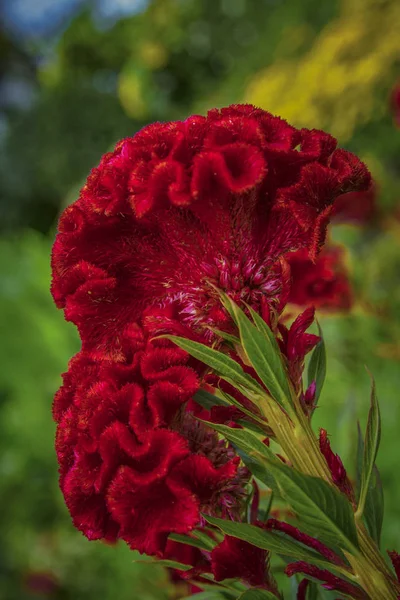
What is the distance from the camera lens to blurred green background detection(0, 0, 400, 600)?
2389 millimetres

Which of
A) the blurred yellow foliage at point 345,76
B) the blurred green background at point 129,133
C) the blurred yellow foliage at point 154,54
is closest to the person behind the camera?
the blurred green background at point 129,133

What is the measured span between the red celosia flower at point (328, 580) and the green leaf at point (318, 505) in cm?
6

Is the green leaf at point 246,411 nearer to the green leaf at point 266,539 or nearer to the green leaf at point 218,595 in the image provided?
the green leaf at point 266,539

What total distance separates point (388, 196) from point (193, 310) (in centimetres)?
390

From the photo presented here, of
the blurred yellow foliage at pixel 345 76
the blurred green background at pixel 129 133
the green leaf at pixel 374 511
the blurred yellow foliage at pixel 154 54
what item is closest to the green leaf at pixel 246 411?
the green leaf at pixel 374 511

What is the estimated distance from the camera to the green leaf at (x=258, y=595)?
586mm

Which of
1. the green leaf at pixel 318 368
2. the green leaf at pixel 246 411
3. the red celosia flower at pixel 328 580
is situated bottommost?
the red celosia flower at pixel 328 580

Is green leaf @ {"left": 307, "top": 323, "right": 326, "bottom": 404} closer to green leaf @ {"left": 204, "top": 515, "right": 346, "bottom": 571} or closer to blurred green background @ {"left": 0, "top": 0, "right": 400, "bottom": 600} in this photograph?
green leaf @ {"left": 204, "top": 515, "right": 346, "bottom": 571}

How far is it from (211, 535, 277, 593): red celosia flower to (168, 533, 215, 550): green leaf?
39 mm

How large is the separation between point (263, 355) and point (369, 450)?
0.13 metres

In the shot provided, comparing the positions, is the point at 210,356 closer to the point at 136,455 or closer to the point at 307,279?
the point at 136,455

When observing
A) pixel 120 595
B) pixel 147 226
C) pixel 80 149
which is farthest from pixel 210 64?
pixel 147 226

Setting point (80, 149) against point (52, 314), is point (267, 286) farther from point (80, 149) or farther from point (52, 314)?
point (80, 149)

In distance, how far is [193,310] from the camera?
64cm
